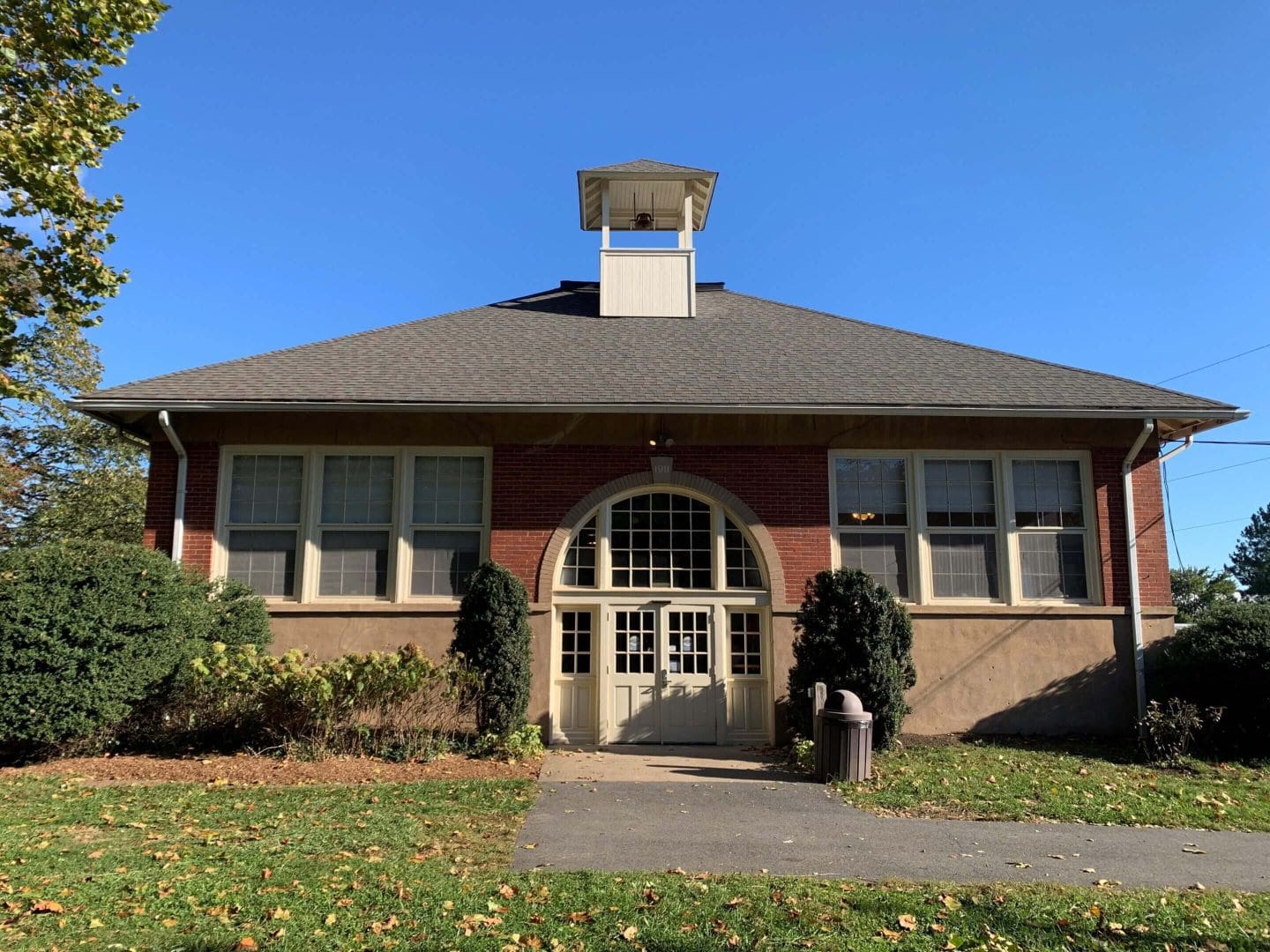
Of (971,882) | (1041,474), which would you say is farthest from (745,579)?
(971,882)

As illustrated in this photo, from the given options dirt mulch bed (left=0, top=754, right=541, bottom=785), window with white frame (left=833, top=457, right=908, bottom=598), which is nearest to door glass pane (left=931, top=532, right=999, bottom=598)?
window with white frame (left=833, top=457, right=908, bottom=598)

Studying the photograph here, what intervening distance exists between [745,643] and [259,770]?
616 centimetres

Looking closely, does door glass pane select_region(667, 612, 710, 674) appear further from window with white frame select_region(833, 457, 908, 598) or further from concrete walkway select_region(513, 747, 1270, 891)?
concrete walkway select_region(513, 747, 1270, 891)

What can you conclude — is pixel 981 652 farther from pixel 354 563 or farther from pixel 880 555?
pixel 354 563

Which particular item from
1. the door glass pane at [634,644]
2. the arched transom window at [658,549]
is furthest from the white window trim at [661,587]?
the door glass pane at [634,644]

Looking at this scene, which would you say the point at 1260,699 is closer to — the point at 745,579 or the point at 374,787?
the point at 745,579

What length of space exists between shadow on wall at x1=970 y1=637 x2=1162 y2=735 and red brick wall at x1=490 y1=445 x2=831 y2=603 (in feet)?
10.4

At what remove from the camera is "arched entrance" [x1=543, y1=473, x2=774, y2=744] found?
11.7m

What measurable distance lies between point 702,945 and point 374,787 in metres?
4.94

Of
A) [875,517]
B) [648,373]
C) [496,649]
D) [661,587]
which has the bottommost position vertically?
[496,649]

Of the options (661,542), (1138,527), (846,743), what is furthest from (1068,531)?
(661,542)

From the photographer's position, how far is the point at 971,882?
595cm

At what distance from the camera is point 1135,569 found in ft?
39.2

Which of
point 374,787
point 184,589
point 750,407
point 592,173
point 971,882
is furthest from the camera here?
point 592,173
